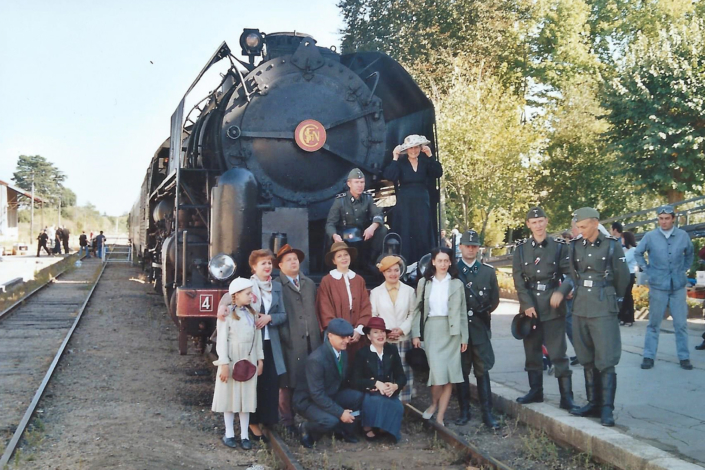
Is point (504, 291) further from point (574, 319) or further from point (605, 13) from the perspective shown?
point (605, 13)

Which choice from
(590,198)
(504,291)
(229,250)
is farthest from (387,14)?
(229,250)

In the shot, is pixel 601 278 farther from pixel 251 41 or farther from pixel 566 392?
pixel 251 41

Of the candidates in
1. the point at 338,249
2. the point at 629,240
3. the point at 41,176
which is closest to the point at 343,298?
the point at 338,249

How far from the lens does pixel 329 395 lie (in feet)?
18.2

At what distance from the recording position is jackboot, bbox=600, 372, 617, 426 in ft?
17.6

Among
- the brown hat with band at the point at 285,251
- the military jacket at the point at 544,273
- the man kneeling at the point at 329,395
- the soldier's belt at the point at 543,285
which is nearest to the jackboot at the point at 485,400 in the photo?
the military jacket at the point at 544,273

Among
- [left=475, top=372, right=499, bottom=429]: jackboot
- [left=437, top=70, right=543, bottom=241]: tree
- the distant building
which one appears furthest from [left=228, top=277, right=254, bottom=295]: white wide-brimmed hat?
the distant building

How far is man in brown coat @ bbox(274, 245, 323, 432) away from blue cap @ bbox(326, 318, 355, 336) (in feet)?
1.28

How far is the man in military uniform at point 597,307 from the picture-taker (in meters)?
5.53

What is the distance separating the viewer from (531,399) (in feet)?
20.0

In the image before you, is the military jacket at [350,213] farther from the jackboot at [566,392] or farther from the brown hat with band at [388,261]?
the jackboot at [566,392]

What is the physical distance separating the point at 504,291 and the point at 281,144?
9.90 metres

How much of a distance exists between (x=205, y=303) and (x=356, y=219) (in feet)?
5.39

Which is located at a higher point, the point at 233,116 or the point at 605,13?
the point at 605,13
